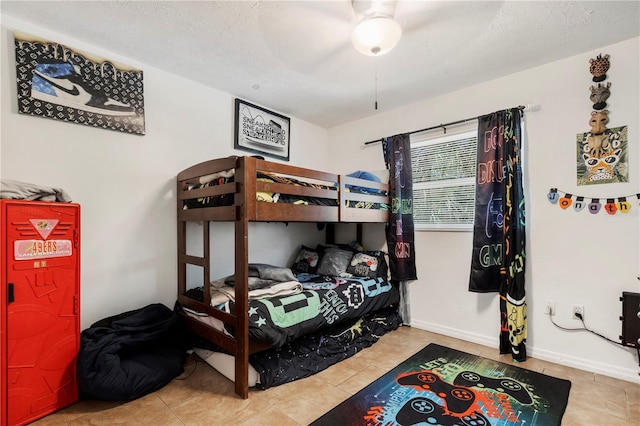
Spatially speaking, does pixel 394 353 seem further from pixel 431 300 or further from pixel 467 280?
pixel 467 280

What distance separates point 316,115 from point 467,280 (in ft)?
7.84

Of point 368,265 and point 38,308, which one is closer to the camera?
point 38,308

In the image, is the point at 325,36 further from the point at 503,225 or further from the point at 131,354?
the point at 131,354

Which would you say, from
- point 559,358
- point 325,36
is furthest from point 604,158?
point 325,36

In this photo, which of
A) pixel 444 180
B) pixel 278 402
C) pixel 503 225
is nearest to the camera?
pixel 278 402

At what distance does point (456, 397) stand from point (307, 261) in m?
1.87

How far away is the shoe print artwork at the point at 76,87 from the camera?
183 cm

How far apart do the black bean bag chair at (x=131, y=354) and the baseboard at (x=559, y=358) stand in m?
2.34

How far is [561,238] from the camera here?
2301mm

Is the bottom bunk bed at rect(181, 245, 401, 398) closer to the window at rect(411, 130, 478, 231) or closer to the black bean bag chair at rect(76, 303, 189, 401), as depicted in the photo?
the black bean bag chair at rect(76, 303, 189, 401)

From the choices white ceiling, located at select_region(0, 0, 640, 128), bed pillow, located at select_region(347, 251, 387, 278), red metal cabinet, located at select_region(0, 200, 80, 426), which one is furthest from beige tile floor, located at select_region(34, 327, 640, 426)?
white ceiling, located at select_region(0, 0, 640, 128)

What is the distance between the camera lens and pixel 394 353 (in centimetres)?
246

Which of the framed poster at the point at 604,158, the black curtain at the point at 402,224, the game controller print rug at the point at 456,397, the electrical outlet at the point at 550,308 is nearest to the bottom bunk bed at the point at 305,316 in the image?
the black curtain at the point at 402,224

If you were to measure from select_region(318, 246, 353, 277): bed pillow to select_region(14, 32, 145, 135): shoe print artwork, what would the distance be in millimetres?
2010
